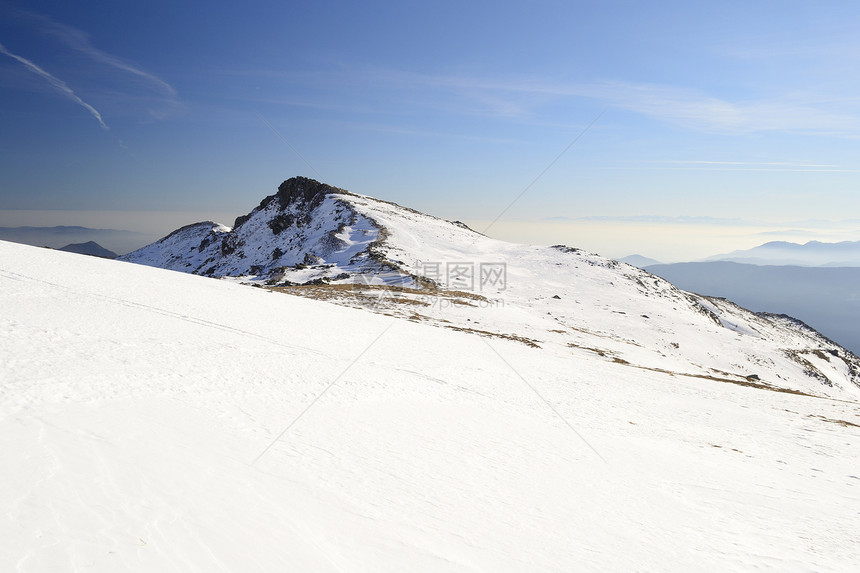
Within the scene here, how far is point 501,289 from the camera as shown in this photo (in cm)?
6225

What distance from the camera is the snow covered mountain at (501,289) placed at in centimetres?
4006

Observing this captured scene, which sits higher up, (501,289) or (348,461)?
(501,289)

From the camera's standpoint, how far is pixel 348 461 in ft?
28.0

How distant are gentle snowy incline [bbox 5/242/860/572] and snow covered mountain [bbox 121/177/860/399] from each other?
1656 cm

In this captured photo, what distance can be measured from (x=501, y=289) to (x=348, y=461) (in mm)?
55426

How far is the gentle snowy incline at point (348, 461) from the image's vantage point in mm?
5504

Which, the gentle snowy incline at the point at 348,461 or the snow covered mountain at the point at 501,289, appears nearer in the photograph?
the gentle snowy incline at the point at 348,461

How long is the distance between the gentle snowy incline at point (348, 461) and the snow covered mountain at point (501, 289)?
54.3 feet

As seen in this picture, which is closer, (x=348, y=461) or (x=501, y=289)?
(x=348, y=461)

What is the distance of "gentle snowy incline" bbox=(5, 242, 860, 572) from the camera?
18.1 ft

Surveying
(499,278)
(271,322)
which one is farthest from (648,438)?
(499,278)

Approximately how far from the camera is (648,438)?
1472 cm

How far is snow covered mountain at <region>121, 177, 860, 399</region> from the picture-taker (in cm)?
4006

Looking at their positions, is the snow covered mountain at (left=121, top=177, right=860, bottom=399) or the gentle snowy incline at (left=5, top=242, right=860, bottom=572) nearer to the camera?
the gentle snowy incline at (left=5, top=242, right=860, bottom=572)
